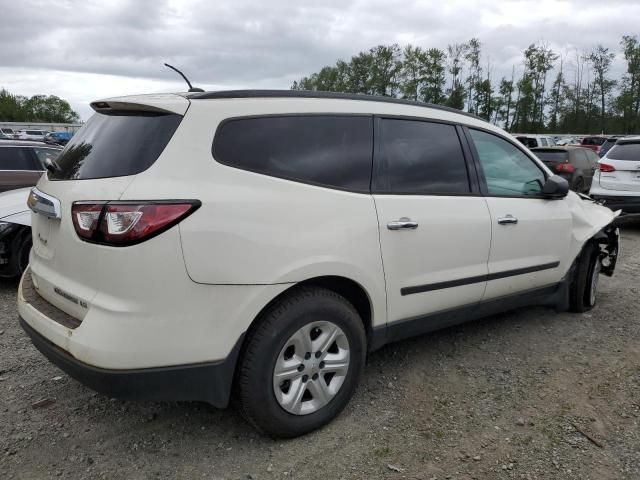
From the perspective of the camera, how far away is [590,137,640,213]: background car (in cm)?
902

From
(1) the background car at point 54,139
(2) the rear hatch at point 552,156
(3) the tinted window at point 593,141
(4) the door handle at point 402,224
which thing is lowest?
(4) the door handle at point 402,224

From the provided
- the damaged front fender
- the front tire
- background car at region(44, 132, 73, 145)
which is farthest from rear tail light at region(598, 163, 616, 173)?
background car at region(44, 132, 73, 145)

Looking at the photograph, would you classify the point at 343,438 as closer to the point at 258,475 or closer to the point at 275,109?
the point at 258,475

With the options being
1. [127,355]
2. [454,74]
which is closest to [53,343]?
[127,355]

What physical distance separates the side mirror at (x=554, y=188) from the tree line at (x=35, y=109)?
113 m

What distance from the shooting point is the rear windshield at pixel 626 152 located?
9.27 meters

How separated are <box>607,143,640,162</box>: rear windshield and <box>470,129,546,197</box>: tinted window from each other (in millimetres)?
6289

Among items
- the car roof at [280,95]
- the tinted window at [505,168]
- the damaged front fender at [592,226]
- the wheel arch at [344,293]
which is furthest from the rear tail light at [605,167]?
the wheel arch at [344,293]

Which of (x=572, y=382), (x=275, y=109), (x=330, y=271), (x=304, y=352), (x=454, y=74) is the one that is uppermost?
(x=454, y=74)

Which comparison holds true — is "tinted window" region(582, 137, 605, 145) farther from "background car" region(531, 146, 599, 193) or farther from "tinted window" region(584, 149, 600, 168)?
"background car" region(531, 146, 599, 193)

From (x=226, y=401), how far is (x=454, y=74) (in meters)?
58.6

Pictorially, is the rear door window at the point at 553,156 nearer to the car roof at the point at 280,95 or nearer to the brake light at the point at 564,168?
the brake light at the point at 564,168

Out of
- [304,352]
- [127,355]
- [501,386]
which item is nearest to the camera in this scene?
[127,355]

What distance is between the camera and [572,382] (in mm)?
3467
